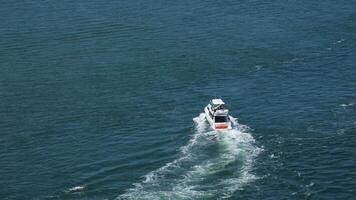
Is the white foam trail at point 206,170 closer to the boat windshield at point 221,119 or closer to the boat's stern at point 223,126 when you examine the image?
the boat's stern at point 223,126

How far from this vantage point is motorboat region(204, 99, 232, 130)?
597ft

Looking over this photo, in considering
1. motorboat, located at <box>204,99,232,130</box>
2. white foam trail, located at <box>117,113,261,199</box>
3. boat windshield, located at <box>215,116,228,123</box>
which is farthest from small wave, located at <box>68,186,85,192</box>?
boat windshield, located at <box>215,116,228,123</box>

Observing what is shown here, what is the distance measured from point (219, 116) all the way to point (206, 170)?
2201 centimetres

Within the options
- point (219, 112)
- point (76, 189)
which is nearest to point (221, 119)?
point (219, 112)

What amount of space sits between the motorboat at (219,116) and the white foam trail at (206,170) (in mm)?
1848

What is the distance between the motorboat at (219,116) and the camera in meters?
182

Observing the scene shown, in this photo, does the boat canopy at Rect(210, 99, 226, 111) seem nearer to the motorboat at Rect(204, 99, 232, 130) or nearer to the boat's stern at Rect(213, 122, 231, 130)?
the motorboat at Rect(204, 99, 232, 130)

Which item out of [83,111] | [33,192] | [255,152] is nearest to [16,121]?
[83,111]

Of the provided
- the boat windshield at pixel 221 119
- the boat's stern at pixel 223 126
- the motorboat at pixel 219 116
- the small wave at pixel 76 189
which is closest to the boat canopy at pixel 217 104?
the motorboat at pixel 219 116

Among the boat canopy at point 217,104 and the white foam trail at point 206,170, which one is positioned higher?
the boat canopy at point 217,104

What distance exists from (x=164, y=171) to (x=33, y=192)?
28.5 metres

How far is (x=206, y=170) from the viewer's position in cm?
16325

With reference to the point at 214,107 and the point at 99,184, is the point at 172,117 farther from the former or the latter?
the point at 99,184

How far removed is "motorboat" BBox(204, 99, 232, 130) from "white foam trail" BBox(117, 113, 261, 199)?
1848mm
